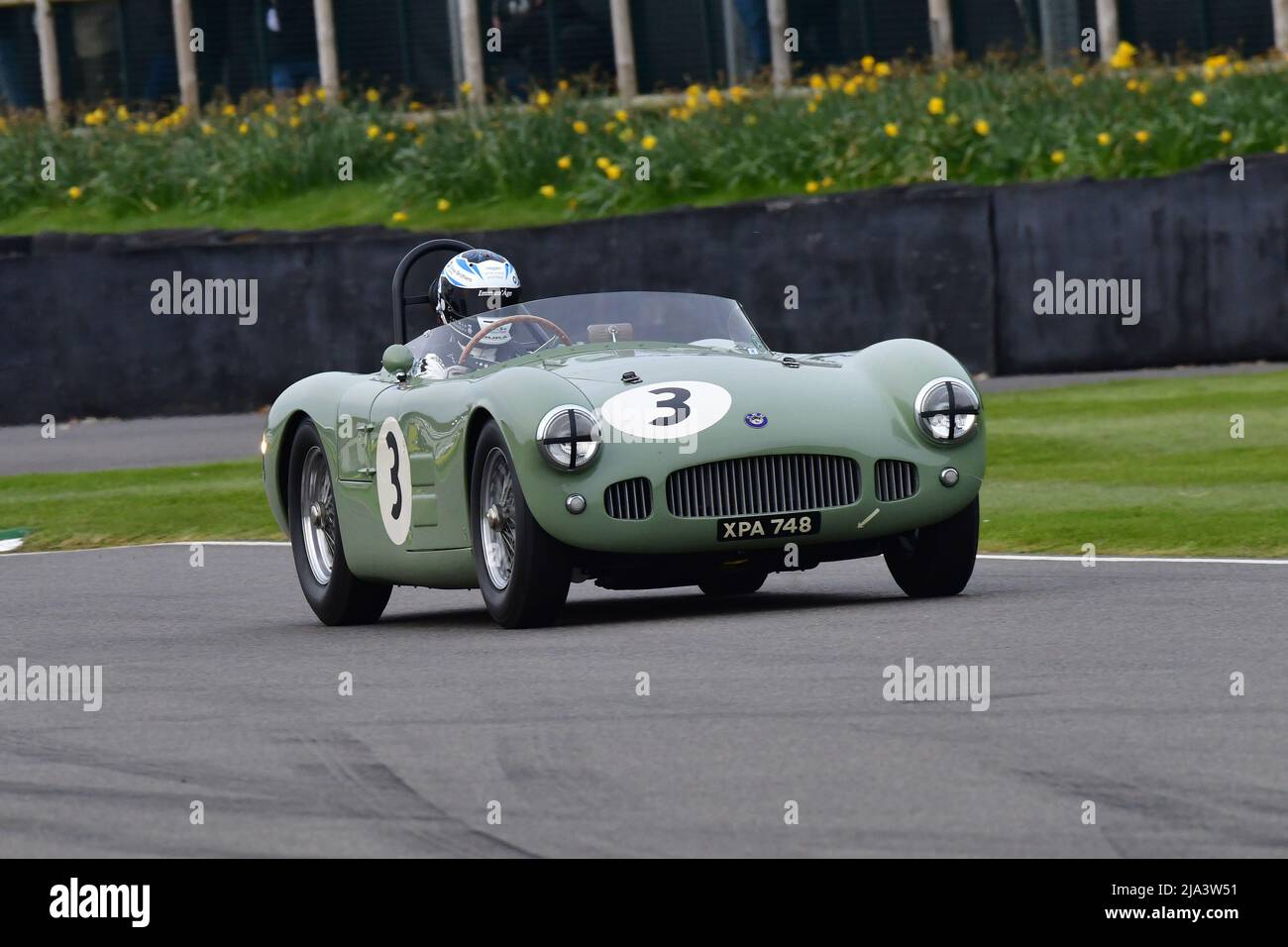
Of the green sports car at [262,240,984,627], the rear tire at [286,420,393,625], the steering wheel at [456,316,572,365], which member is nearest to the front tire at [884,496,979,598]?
the green sports car at [262,240,984,627]

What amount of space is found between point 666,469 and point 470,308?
9.84ft

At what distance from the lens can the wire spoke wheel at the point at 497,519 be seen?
9180 mm

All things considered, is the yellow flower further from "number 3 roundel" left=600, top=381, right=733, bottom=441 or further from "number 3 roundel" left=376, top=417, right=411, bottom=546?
"number 3 roundel" left=600, top=381, right=733, bottom=441

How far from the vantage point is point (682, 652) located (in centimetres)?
825

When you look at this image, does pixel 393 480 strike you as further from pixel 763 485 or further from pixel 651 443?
pixel 763 485

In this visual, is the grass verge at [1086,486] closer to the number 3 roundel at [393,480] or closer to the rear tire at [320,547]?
the rear tire at [320,547]

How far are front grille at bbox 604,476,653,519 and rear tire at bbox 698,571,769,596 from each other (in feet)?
5.43

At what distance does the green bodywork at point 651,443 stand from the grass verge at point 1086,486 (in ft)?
7.46

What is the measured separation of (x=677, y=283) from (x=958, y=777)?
1644 centimetres

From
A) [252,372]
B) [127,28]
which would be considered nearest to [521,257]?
[252,372]

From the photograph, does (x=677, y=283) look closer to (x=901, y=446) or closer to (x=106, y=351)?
(x=106, y=351)

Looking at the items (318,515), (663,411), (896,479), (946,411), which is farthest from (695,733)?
(318,515)

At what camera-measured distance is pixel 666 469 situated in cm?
893

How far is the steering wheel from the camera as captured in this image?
1032 cm
